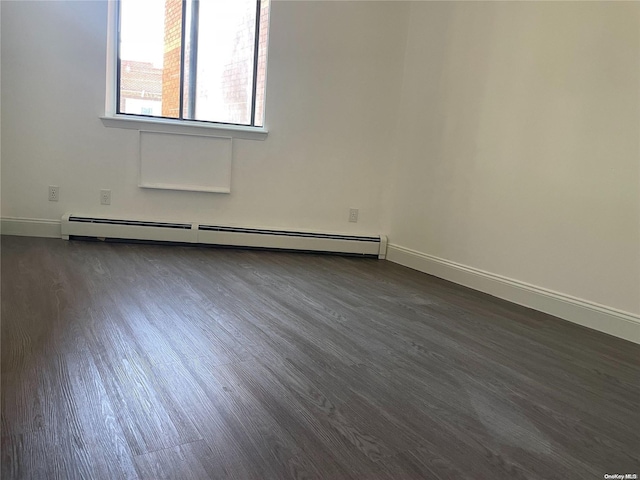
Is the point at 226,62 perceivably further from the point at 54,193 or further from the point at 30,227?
the point at 30,227

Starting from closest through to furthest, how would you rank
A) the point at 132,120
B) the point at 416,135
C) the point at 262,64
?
the point at 132,120
the point at 416,135
the point at 262,64

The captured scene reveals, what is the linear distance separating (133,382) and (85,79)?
2.86m

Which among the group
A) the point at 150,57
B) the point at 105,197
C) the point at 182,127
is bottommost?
the point at 105,197

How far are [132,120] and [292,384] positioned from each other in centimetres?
279

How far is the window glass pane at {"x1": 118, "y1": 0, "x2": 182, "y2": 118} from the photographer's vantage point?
367 cm

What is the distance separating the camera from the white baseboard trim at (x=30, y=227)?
356 centimetres

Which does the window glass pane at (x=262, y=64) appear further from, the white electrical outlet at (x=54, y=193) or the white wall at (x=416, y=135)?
the white electrical outlet at (x=54, y=193)

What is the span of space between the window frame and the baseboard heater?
2.43ft

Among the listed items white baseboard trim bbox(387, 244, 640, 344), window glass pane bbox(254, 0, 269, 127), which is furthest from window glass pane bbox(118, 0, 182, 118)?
white baseboard trim bbox(387, 244, 640, 344)

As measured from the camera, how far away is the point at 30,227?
360 cm

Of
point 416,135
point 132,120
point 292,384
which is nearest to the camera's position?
point 292,384

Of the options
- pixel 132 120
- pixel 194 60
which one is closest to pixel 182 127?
pixel 132 120

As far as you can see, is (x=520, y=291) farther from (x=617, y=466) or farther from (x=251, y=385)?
(x=251, y=385)

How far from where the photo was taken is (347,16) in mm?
3762
